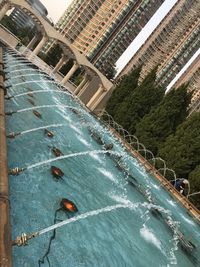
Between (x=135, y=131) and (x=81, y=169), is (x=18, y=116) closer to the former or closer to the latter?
(x=81, y=169)

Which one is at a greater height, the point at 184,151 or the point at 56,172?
the point at 184,151

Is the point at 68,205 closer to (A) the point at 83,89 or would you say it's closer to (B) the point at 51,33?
(B) the point at 51,33

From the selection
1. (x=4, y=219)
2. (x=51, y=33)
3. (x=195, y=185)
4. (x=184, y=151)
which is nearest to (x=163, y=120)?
(x=184, y=151)

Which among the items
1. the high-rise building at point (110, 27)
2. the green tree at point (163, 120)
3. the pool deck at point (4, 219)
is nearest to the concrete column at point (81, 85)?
the green tree at point (163, 120)

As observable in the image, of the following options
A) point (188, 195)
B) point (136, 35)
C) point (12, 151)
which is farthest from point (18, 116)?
point (136, 35)

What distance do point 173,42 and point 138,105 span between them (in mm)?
112461

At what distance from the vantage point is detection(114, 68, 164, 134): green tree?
35.1 meters

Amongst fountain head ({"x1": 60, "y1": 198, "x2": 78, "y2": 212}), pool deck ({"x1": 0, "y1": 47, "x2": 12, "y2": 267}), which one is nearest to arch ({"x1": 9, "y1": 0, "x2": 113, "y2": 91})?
fountain head ({"x1": 60, "y1": 198, "x2": 78, "y2": 212})

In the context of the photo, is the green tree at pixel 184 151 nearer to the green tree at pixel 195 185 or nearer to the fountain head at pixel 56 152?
the green tree at pixel 195 185

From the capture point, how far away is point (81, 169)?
13578mm

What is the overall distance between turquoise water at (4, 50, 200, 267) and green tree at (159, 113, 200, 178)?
804 cm

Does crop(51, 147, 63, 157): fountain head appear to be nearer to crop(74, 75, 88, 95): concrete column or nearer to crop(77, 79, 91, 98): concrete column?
crop(77, 79, 91, 98): concrete column

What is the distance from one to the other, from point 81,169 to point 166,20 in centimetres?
12904

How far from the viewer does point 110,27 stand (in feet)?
445
